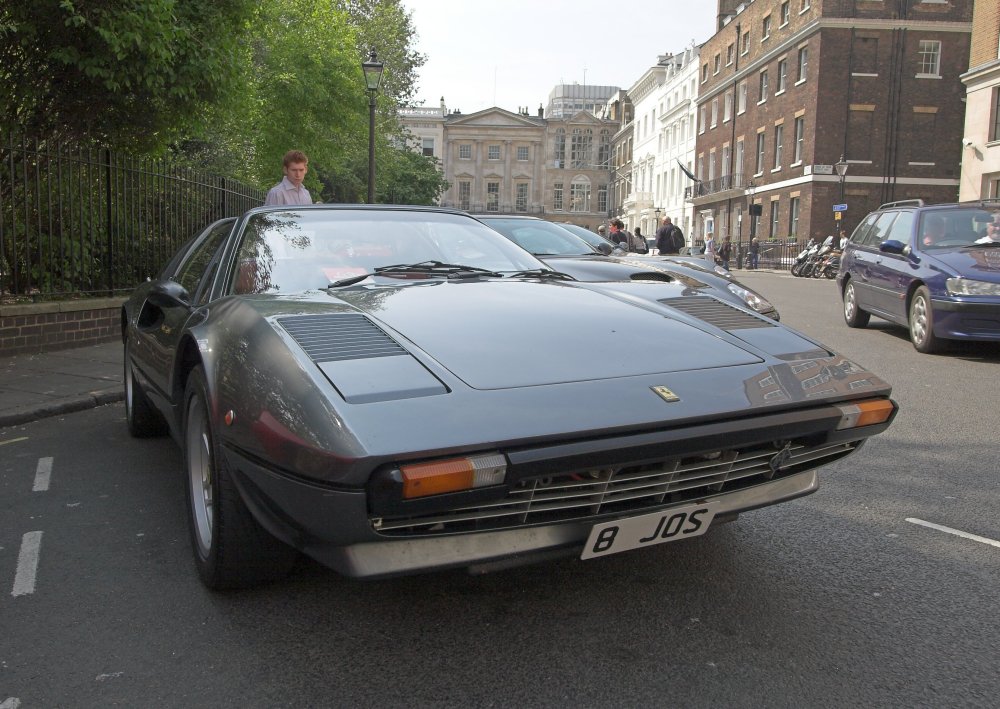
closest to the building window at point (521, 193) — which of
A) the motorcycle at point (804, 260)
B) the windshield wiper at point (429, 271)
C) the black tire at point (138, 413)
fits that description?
the motorcycle at point (804, 260)

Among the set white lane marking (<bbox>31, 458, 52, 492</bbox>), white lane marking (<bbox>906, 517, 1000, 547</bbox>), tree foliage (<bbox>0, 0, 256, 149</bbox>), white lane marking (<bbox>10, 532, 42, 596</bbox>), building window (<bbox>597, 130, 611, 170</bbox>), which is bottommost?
white lane marking (<bbox>31, 458, 52, 492</bbox>)

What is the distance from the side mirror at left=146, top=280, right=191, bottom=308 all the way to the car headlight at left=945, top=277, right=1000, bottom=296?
24.1 ft

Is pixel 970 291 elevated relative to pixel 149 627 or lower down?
elevated

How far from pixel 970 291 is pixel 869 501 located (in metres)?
5.30

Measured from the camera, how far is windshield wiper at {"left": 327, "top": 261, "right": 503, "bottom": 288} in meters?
3.39

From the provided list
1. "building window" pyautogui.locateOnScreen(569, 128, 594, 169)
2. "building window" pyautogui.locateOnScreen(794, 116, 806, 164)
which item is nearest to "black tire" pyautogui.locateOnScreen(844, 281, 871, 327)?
"building window" pyautogui.locateOnScreen(794, 116, 806, 164)

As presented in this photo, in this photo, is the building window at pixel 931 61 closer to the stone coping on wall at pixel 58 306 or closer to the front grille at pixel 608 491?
the stone coping on wall at pixel 58 306

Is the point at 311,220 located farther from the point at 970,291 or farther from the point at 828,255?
the point at 828,255

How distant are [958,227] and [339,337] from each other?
28.4 ft

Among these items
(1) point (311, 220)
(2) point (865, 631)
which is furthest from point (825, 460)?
(1) point (311, 220)

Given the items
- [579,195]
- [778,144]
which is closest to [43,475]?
[778,144]

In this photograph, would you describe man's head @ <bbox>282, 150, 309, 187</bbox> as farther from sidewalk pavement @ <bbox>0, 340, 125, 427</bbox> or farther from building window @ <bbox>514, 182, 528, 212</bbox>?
building window @ <bbox>514, 182, 528, 212</bbox>

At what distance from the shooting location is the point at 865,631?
247cm

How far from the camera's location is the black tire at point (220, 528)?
253cm
